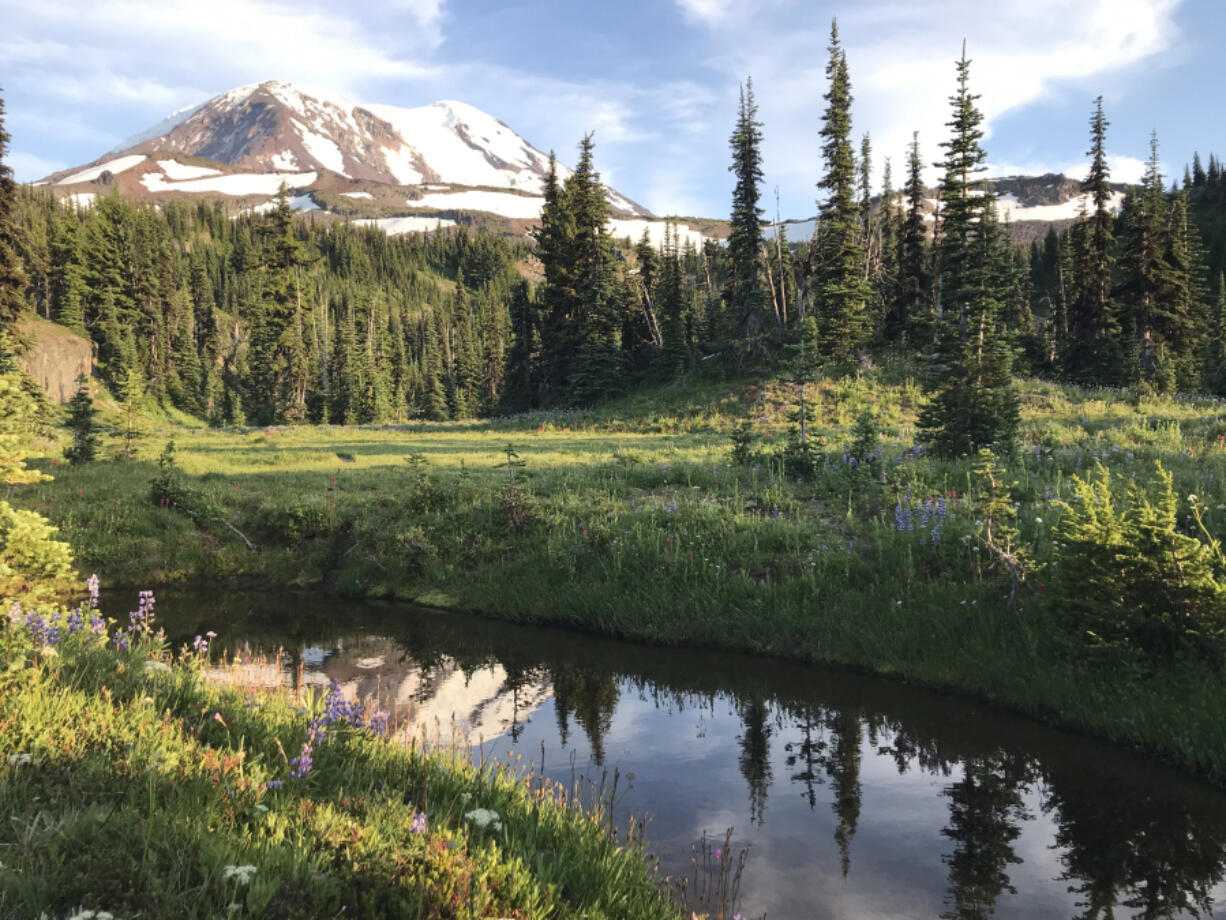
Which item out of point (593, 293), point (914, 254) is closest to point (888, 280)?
point (914, 254)

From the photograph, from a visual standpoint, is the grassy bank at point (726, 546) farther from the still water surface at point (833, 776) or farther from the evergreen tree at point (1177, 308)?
the evergreen tree at point (1177, 308)

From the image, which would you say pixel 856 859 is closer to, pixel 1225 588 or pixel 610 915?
pixel 610 915

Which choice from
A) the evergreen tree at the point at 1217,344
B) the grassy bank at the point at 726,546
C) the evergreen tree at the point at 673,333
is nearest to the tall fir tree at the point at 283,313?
the evergreen tree at the point at 673,333

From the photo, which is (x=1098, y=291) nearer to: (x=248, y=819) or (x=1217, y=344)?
(x=1217, y=344)

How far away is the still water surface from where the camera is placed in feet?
16.5

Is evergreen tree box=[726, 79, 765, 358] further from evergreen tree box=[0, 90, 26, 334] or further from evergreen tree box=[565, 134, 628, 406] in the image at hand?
evergreen tree box=[0, 90, 26, 334]

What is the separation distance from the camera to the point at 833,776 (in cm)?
664

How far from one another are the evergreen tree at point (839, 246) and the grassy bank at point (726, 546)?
18167mm

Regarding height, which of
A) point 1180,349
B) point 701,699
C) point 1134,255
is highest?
point 1134,255

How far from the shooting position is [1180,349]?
4844 cm

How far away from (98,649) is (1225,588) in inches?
419

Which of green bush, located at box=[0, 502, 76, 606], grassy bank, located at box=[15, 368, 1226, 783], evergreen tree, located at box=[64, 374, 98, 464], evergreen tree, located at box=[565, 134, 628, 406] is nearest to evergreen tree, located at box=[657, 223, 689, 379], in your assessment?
evergreen tree, located at box=[565, 134, 628, 406]

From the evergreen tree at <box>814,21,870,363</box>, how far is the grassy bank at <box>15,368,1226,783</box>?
59.6ft

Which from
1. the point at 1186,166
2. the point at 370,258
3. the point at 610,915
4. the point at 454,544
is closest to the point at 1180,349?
the point at 454,544
